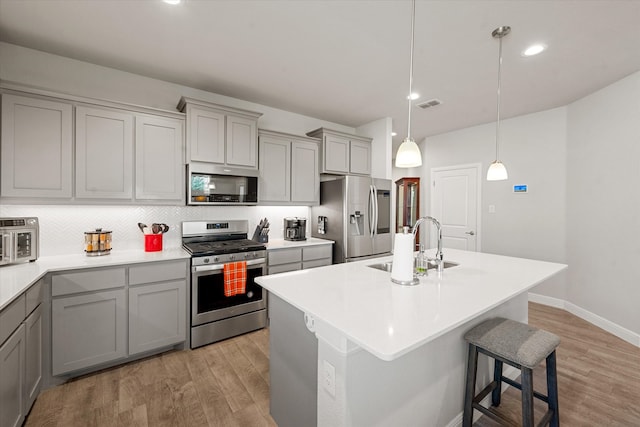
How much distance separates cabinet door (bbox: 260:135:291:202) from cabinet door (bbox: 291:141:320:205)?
75 mm

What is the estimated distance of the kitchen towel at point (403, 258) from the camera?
60.7 inches

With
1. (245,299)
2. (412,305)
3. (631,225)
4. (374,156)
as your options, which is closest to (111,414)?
(245,299)

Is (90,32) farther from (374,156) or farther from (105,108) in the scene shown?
(374,156)

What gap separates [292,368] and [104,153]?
2405mm

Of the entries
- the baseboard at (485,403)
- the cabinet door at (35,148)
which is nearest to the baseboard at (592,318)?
the baseboard at (485,403)

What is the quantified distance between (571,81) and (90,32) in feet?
15.1

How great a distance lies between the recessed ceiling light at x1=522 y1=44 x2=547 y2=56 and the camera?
7.61ft

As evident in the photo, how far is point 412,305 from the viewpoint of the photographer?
50.0 inches

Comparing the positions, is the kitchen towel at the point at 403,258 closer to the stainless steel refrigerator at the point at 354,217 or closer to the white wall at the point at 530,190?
the stainless steel refrigerator at the point at 354,217

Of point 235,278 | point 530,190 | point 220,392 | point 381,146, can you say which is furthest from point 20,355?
point 530,190

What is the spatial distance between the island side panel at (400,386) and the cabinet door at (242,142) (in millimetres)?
2378

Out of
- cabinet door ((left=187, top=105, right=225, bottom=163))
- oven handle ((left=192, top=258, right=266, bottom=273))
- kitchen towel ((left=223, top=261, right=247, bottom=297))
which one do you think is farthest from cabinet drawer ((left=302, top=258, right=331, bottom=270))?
cabinet door ((left=187, top=105, right=225, bottom=163))

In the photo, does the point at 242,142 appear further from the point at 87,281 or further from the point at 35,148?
the point at 87,281

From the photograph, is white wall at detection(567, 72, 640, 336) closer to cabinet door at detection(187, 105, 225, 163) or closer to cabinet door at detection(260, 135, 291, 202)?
cabinet door at detection(260, 135, 291, 202)
